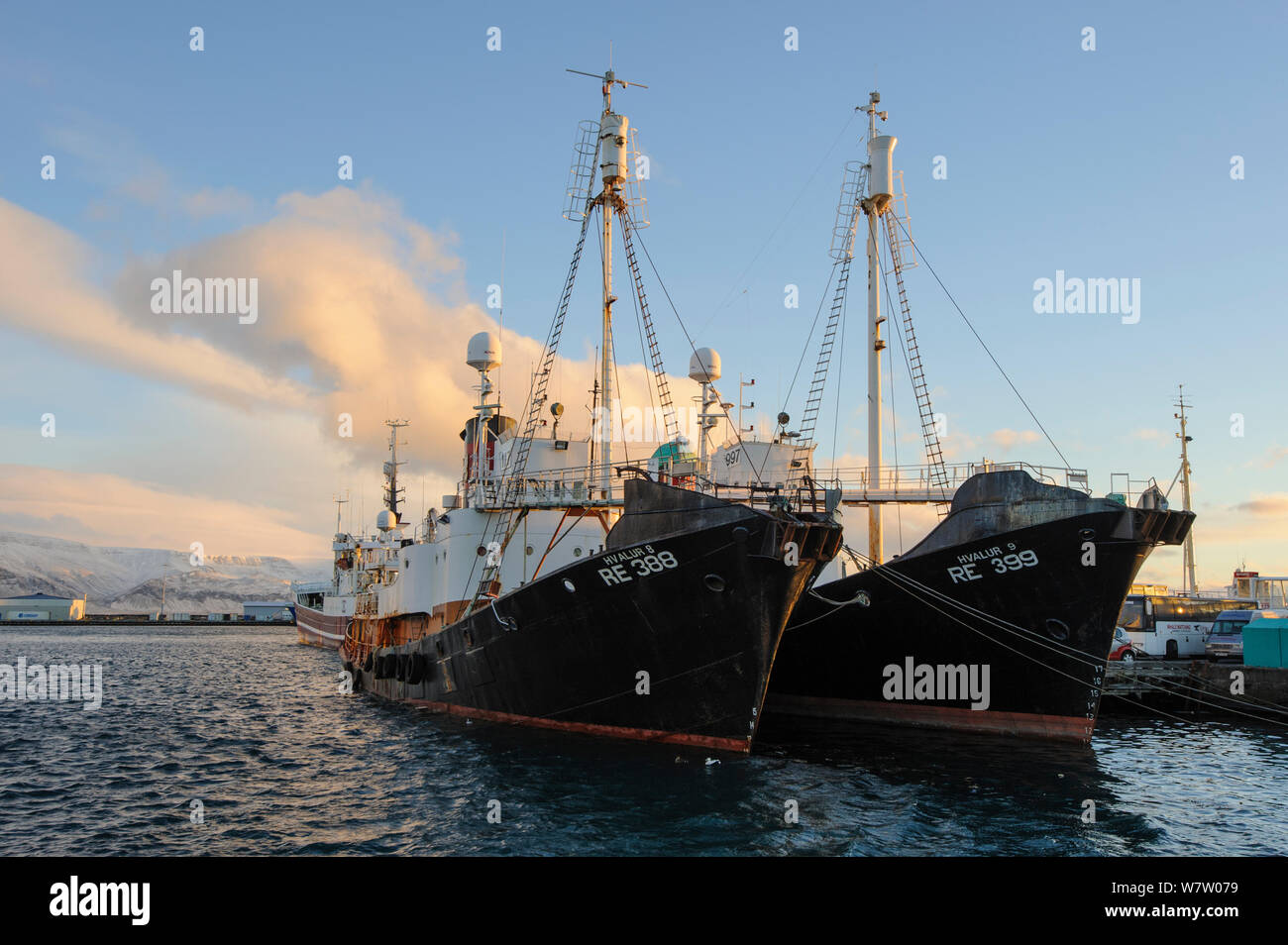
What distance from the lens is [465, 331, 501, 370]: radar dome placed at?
93.8 feet

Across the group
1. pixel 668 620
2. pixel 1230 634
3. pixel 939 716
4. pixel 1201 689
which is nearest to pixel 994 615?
pixel 939 716

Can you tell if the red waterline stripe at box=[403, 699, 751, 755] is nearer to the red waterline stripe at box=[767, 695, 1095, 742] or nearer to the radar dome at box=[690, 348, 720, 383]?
the red waterline stripe at box=[767, 695, 1095, 742]

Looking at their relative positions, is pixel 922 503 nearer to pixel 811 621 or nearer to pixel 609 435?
pixel 811 621

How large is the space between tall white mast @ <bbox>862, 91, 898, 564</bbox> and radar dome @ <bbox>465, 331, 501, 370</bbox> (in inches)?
509

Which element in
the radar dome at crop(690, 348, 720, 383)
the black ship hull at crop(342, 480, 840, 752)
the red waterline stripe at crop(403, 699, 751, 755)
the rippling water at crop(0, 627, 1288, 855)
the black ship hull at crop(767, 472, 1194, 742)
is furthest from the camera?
the radar dome at crop(690, 348, 720, 383)

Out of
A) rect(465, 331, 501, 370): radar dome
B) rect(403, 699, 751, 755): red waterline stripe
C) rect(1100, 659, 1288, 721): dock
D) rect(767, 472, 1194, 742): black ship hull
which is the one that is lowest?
rect(1100, 659, 1288, 721): dock

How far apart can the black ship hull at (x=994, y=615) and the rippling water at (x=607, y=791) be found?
123 centimetres

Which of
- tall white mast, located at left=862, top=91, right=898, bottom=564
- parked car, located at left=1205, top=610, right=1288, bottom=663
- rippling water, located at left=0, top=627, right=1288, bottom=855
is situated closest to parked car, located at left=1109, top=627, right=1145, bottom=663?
parked car, located at left=1205, top=610, right=1288, bottom=663

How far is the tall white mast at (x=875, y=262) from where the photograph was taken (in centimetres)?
2878

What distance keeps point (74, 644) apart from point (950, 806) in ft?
270

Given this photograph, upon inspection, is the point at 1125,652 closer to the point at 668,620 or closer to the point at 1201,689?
the point at 1201,689

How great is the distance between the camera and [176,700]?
31.3 m

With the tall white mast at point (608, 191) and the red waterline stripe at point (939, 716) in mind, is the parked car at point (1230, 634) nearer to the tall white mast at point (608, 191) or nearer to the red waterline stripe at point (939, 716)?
the red waterline stripe at point (939, 716)

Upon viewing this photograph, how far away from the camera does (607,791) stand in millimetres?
14445
